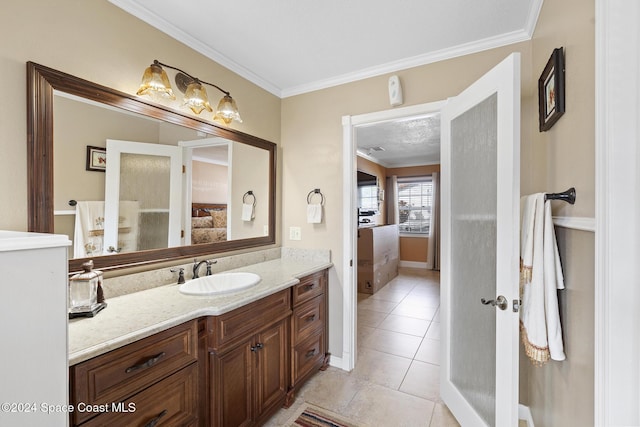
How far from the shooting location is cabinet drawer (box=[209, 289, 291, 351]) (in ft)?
4.40

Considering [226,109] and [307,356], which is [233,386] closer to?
[307,356]

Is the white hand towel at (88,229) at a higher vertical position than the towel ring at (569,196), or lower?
lower

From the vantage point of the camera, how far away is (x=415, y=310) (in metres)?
3.74

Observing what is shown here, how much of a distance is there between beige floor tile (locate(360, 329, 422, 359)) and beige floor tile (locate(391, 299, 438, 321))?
62 centimetres

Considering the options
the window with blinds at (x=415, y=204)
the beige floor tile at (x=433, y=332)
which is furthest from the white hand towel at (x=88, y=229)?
the window with blinds at (x=415, y=204)

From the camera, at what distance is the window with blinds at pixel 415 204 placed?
648 centimetres

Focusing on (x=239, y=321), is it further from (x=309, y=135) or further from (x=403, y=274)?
(x=403, y=274)

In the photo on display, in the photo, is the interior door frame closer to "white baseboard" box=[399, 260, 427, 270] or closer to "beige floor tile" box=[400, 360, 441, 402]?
"beige floor tile" box=[400, 360, 441, 402]

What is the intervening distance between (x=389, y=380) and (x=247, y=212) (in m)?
1.79

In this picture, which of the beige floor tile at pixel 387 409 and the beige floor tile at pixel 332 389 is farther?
the beige floor tile at pixel 332 389

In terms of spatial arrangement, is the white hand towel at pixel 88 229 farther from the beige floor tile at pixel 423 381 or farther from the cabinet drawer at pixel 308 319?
the beige floor tile at pixel 423 381

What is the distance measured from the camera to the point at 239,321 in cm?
146

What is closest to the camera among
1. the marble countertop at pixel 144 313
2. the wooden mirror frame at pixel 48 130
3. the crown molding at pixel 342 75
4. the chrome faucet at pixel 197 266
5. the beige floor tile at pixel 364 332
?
the marble countertop at pixel 144 313

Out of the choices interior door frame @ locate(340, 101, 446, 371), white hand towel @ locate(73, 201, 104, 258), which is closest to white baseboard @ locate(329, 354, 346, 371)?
interior door frame @ locate(340, 101, 446, 371)
